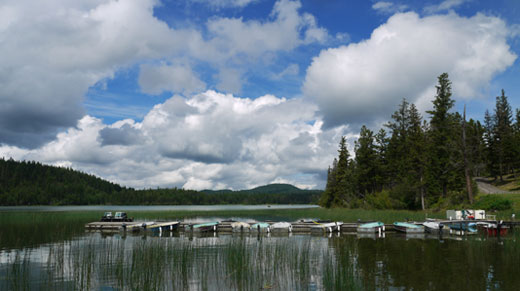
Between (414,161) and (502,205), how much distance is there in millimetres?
15050

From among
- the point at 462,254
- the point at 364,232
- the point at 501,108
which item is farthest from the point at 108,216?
the point at 501,108

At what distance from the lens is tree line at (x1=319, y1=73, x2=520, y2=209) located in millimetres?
50594

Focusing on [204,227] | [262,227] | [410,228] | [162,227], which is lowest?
[162,227]

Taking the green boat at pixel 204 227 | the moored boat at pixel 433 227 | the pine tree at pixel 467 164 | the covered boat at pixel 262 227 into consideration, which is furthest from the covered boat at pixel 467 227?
the green boat at pixel 204 227

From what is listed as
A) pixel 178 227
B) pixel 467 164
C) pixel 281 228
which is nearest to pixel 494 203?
pixel 467 164

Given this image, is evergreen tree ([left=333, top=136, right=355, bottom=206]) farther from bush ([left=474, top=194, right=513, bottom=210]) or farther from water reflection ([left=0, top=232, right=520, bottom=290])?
water reflection ([left=0, top=232, right=520, bottom=290])

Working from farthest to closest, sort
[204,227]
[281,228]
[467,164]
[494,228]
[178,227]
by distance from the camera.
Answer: [467,164] < [178,227] < [204,227] < [281,228] < [494,228]

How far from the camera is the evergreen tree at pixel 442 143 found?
51406mm

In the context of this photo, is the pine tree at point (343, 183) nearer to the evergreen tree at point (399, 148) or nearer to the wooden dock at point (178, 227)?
the evergreen tree at point (399, 148)

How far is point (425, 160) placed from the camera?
2119 inches

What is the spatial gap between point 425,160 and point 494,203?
12347mm

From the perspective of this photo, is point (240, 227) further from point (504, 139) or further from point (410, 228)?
point (504, 139)

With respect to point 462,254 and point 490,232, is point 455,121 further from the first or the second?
point 462,254

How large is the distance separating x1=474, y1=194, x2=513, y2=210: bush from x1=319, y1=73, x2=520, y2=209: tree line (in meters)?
1.69
